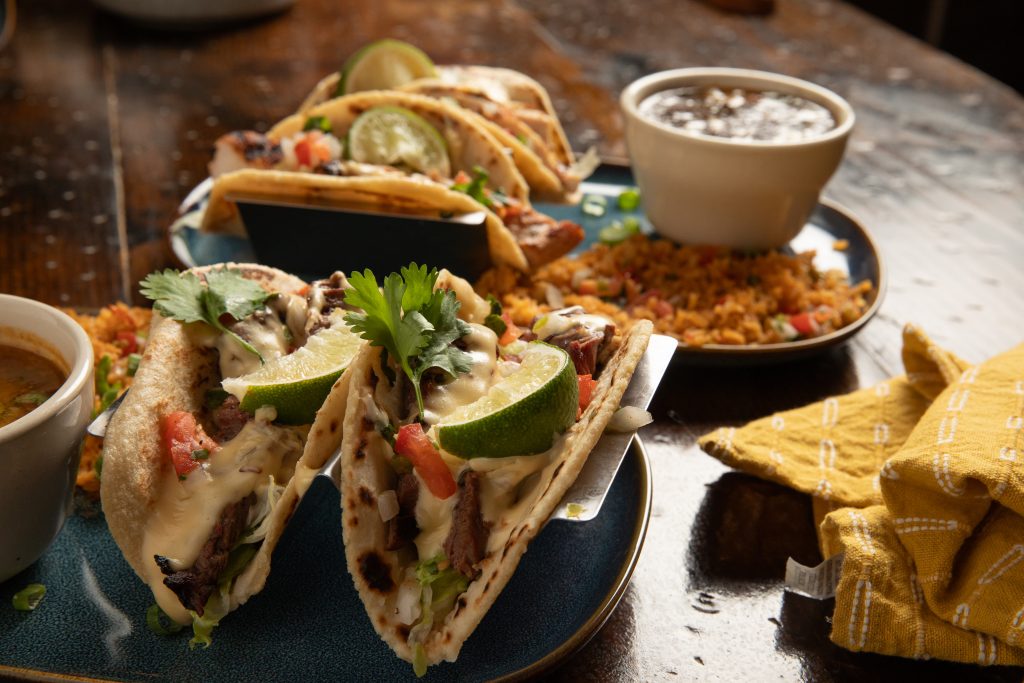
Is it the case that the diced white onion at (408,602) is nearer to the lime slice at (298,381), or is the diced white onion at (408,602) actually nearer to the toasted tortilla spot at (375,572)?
the toasted tortilla spot at (375,572)

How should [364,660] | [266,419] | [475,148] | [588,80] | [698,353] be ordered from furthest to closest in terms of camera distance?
[588,80] → [475,148] → [698,353] → [266,419] → [364,660]

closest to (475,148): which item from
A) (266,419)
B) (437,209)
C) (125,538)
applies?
(437,209)

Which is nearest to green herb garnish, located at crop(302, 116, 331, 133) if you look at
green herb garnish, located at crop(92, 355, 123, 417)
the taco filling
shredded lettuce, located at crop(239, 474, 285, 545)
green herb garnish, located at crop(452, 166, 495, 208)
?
green herb garnish, located at crop(452, 166, 495, 208)

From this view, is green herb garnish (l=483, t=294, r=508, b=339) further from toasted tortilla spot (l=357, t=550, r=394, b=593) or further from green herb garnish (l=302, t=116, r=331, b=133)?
green herb garnish (l=302, t=116, r=331, b=133)

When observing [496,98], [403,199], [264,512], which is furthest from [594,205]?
[264,512]

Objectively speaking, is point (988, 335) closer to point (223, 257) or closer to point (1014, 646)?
point (1014, 646)

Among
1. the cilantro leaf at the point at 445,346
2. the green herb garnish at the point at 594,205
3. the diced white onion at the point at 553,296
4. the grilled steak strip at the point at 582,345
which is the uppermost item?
the cilantro leaf at the point at 445,346

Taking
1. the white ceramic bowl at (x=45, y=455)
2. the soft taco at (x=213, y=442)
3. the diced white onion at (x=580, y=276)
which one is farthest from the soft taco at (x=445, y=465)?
the diced white onion at (x=580, y=276)
